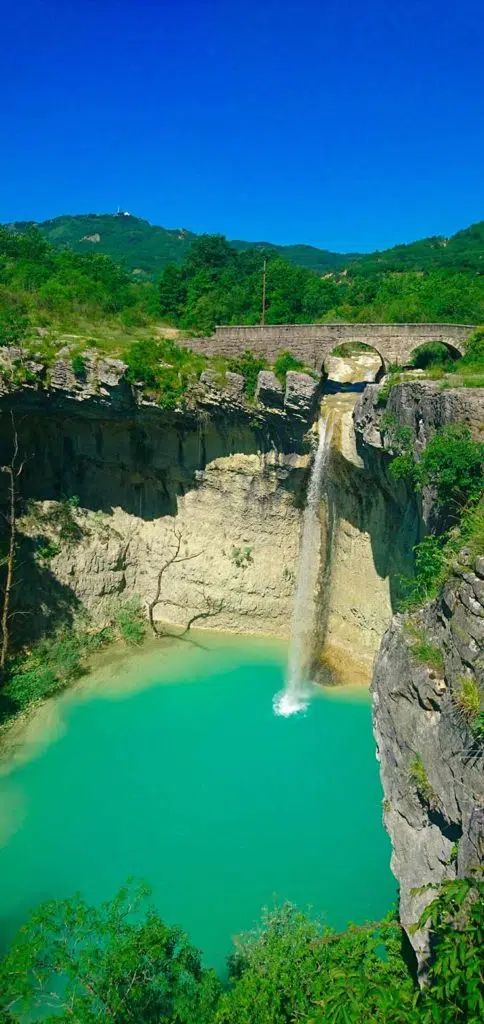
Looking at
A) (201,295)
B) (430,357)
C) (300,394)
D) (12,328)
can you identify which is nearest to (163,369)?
(300,394)

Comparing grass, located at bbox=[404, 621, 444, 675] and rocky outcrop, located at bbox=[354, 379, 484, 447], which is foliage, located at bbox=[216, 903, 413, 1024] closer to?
grass, located at bbox=[404, 621, 444, 675]

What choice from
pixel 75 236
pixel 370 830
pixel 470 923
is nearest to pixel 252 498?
pixel 370 830

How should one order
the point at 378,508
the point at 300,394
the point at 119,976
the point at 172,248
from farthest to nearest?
1. the point at 172,248
2. the point at 378,508
3. the point at 300,394
4. the point at 119,976

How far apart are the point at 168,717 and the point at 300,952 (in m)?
8.81

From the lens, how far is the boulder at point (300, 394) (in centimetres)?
1681

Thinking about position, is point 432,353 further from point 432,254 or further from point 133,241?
point 133,241

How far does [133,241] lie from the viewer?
289 feet

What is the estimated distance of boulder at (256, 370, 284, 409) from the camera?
17.4 metres

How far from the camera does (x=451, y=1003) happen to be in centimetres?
359

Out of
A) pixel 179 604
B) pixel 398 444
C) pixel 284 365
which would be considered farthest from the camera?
pixel 179 604

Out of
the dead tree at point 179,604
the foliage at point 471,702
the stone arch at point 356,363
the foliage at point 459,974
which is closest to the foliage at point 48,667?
the dead tree at point 179,604

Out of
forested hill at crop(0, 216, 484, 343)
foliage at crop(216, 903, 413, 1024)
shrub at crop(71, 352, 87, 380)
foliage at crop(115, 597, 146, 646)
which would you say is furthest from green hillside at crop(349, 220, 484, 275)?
foliage at crop(216, 903, 413, 1024)

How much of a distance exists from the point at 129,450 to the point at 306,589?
7.55m

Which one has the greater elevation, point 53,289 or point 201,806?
point 53,289
